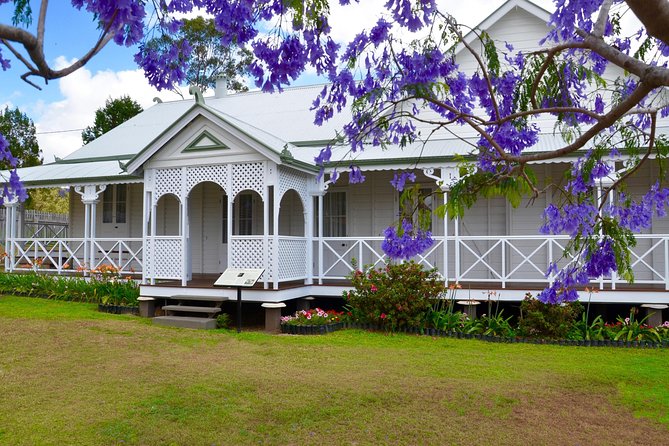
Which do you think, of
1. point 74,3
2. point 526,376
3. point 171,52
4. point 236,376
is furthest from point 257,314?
point 74,3

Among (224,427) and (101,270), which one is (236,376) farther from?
(101,270)

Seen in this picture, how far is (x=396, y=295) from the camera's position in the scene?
10.9 metres

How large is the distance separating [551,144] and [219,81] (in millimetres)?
12531

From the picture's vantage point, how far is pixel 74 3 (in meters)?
4.62

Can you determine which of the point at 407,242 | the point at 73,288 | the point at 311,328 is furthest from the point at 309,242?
the point at 407,242

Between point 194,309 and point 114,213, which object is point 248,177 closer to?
point 194,309

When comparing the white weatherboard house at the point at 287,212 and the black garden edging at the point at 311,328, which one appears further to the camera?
the white weatherboard house at the point at 287,212

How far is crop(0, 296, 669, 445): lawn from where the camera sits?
573cm

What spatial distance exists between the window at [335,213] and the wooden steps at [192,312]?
395 cm

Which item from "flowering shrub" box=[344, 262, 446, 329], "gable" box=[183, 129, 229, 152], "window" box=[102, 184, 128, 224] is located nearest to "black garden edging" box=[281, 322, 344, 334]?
"flowering shrub" box=[344, 262, 446, 329]

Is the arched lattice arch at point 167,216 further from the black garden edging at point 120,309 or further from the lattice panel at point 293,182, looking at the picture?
the lattice panel at point 293,182

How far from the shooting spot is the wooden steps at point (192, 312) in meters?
11.5

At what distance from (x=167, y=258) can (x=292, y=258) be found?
275cm

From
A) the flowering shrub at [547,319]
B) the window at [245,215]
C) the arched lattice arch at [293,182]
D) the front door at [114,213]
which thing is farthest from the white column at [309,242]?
the front door at [114,213]
